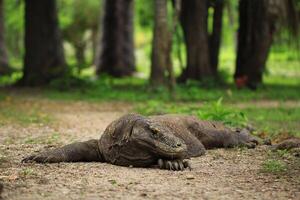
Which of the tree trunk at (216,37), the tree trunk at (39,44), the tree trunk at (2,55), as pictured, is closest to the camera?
the tree trunk at (39,44)

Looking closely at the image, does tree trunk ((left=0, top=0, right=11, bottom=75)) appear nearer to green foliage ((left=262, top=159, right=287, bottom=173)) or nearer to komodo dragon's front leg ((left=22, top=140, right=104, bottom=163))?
komodo dragon's front leg ((left=22, top=140, right=104, bottom=163))

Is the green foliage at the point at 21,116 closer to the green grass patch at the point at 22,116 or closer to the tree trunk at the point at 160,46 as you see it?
the green grass patch at the point at 22,116

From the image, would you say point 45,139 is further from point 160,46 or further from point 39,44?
point 39,44

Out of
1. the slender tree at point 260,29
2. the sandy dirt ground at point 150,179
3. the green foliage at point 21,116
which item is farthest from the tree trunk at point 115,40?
the sandy dirt ground at point 150,179

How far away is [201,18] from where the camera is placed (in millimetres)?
19172

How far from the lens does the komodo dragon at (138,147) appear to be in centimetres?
690

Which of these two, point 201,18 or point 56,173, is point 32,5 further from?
point 56,173

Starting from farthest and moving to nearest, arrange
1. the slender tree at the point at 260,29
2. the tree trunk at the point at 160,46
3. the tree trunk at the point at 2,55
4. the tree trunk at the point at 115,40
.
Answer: the tree trunk at the point at 2,55
the tree trunk at the point at 115,40
the slender tree at the point at 260,29
the tree trunk at the point at 160,46

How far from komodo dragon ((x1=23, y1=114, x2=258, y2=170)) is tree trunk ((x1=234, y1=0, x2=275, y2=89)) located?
11.1 metres

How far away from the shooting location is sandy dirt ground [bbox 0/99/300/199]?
587cm

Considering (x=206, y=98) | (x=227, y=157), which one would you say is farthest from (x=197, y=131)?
(x=206, y=98)

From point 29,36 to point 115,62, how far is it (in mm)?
5767

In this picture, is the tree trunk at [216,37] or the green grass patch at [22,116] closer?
the green grass patch at [22,116]

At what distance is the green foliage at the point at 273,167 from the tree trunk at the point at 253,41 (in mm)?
11640
